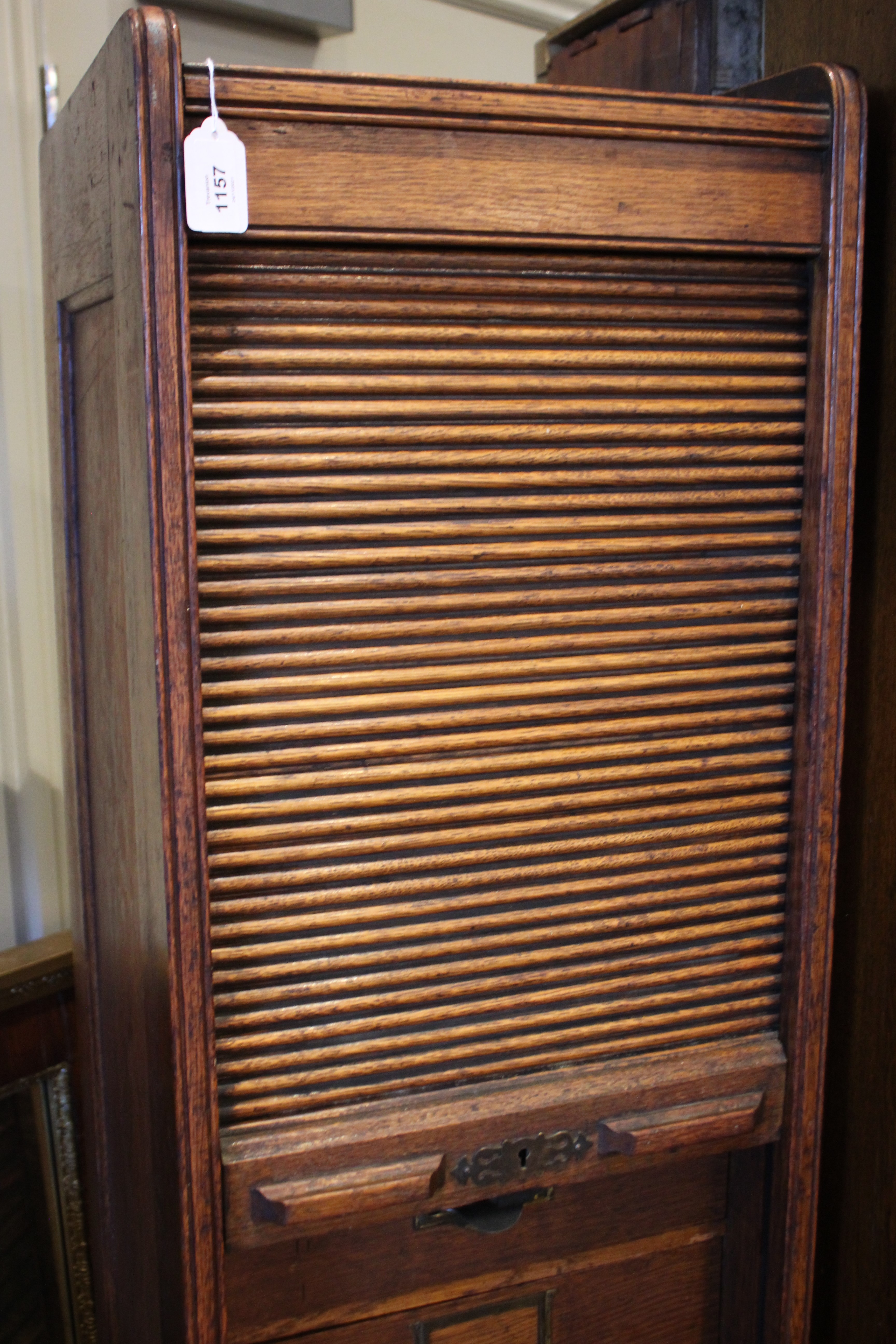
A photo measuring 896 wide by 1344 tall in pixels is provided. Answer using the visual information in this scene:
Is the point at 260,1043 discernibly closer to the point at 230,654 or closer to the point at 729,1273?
the point at 230,654

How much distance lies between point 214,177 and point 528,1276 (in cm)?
94

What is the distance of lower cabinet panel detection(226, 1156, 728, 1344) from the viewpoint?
3.25ft

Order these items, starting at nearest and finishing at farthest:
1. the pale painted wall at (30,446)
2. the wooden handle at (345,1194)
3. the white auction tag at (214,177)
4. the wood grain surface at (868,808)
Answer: the white auction tag at (214,177), the wooden handle at (345,1194), the wood grain surface at (868,808), the pale painted wall at (30,446)

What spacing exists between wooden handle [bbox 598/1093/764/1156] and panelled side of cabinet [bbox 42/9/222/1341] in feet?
1.09

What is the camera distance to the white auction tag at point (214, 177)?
0.78m

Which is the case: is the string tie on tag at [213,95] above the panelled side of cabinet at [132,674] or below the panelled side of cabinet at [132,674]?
above

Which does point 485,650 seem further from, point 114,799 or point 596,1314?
point 596,1314

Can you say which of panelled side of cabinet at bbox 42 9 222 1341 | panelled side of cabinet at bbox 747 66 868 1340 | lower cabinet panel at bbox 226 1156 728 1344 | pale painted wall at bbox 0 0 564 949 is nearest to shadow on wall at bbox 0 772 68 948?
pale painted wall at bbox 0 0 564 949

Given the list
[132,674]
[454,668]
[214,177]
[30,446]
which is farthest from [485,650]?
[30,446]

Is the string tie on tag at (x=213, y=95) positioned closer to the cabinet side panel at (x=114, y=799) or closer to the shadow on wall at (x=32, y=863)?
the cabinet side panel at (x=114, y=799)

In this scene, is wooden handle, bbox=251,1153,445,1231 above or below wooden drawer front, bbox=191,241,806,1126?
below

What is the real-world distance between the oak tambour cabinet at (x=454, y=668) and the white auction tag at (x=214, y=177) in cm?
1

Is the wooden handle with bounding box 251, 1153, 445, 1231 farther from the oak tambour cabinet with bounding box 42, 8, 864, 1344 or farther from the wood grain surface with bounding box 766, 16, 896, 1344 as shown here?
the wood grain surface with bounding box 766, 16, 896, 1344

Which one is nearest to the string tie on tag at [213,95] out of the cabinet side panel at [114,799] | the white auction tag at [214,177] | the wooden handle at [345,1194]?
the white auction tag at [214,177]
